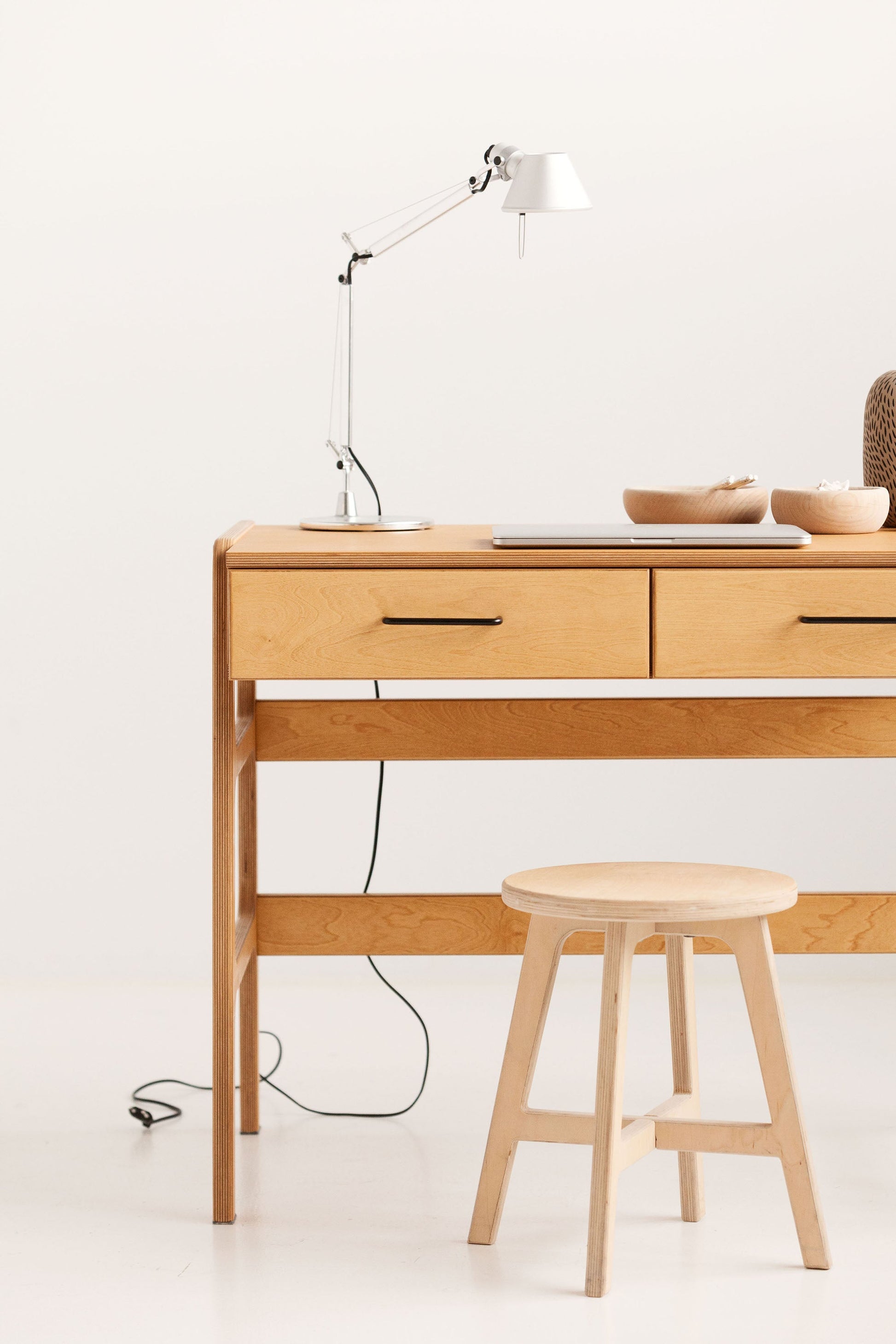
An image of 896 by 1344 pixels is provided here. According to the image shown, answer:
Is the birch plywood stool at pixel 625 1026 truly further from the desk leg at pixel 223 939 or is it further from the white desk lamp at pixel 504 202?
the white desk lamp at pixel 504 202

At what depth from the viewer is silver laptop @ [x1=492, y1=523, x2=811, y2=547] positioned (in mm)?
1997

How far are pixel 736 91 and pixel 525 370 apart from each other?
0.71 meters

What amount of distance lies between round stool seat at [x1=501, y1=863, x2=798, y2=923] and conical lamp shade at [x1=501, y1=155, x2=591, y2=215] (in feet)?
2.91

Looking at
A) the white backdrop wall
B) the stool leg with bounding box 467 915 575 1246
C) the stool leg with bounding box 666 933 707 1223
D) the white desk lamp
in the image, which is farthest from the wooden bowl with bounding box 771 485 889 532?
the white backdrop wall

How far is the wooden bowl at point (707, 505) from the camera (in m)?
2.23

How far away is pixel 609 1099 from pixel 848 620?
2.18 feet

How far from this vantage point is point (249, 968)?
2.35m

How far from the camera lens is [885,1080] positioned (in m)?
2.66

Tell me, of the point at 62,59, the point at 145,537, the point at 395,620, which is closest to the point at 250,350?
the point at 145,537

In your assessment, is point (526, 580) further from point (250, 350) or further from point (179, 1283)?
point (250, 350)

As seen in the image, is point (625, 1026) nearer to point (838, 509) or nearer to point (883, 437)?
point (838, 509)

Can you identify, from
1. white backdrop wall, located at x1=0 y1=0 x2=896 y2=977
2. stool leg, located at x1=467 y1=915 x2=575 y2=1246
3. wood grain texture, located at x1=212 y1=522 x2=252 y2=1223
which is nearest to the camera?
stool leg, located at x1=467 y1=915 x2=575 y2=1246

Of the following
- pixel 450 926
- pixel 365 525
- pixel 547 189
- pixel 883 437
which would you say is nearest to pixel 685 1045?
pixel 450 926

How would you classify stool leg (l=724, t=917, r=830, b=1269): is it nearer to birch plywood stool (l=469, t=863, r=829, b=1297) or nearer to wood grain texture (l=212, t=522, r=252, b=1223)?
birch plywood stool (l=469, t=863, r=829, b=1297)
